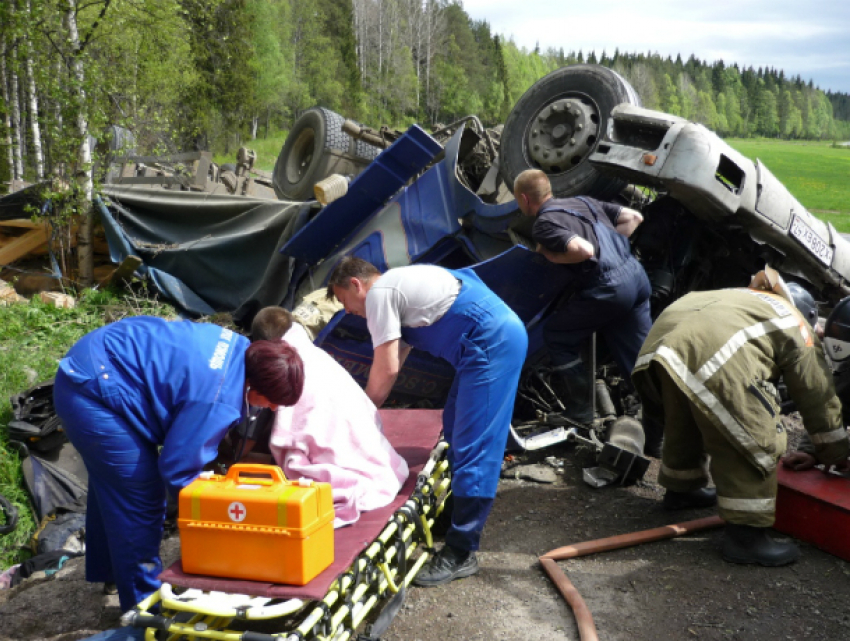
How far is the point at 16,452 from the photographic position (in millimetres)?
4496

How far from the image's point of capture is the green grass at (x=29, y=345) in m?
4.26

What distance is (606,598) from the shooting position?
9.91ft

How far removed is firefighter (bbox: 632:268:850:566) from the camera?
311cm

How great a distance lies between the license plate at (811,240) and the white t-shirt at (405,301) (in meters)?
2.81

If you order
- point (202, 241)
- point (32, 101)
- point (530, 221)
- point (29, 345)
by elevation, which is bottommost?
point (29, 345)

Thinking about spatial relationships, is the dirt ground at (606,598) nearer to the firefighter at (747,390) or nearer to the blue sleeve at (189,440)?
the firefighter at (747,390)

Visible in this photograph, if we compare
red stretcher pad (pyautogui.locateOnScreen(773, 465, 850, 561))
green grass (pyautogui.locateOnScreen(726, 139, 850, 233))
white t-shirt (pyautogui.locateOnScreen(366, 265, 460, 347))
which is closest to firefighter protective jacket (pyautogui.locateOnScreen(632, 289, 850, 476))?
red stretcher pad (pyautogui.locateOnScreen(773, 465, 850, 561))

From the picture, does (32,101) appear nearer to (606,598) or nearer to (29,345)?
(29,345)

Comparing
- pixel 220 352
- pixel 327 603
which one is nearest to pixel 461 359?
pixel 220 352

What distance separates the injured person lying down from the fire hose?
31.3 inches

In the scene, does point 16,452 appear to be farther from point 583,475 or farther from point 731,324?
point 731,324

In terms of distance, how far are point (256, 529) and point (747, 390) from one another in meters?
2.06

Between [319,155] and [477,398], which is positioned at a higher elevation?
[319,155]

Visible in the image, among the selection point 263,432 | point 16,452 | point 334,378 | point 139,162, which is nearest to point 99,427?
point 263,432
